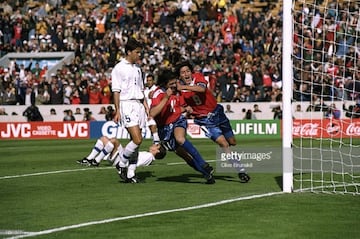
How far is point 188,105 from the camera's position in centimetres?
1558

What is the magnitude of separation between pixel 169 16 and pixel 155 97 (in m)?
26.4

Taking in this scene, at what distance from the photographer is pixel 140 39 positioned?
4041 cm

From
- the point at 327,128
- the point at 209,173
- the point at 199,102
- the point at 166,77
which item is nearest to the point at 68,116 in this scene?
the point at 327,128

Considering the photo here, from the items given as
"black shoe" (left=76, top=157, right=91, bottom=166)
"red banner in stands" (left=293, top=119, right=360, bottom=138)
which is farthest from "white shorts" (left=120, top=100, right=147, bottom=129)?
"red banner in stands" (left=293, top=119, right=360, bottom=138)

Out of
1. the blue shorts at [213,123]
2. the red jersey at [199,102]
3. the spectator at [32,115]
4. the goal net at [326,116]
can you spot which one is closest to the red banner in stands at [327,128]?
the goal net at [326,116]

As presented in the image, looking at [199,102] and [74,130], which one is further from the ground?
[199,102]

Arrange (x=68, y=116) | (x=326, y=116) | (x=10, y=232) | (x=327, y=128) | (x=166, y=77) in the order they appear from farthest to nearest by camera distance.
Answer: (x=68, y=116) < (x=326, y=116) < (x=327, y=128) < (x=166, y=77) < (x=10, y=232)

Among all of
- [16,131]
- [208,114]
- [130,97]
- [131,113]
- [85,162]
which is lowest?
[16,131]

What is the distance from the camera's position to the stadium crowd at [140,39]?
1474 inches

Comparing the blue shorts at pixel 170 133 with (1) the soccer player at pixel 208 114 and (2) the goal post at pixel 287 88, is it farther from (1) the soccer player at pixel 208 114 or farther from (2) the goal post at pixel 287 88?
(2) the goal post at pixel 287 88

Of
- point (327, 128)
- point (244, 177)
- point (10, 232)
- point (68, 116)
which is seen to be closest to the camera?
point (10, 232)

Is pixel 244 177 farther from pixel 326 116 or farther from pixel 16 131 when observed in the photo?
pixel 16 131

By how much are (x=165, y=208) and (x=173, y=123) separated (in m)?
3.66

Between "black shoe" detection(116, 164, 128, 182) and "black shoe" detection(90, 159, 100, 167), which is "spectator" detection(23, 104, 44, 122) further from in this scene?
"black shoe" detection(116, 164, 128, 182)
